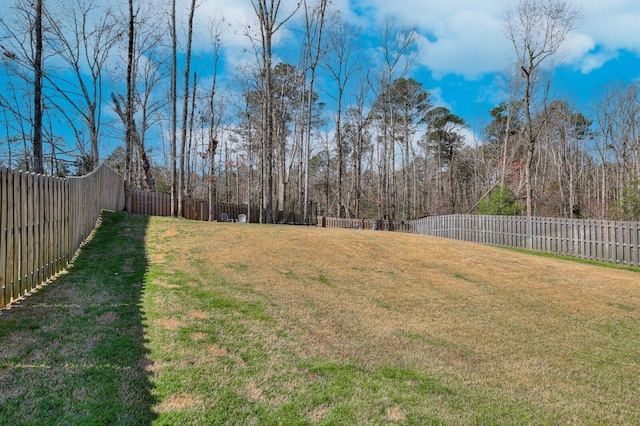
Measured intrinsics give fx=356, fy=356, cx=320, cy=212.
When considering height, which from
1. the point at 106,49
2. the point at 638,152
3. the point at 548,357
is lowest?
the point at 548,357

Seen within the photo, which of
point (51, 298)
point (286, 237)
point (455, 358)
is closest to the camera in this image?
point (455, 358)

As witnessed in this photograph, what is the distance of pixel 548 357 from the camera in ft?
12.2

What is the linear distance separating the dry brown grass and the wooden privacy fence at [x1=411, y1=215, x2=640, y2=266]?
3.00 meters

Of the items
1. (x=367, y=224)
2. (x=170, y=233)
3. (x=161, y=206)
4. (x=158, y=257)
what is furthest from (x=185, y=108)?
(x=367, y=224)

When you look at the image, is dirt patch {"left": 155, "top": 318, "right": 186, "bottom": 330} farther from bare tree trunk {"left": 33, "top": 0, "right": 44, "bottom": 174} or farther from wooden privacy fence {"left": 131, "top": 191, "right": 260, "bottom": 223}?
wooden privacy fence {"left": 131, "top": 191, "right": 260, "bottom": 223}

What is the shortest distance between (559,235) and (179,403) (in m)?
14.4

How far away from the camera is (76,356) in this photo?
2.92 meters

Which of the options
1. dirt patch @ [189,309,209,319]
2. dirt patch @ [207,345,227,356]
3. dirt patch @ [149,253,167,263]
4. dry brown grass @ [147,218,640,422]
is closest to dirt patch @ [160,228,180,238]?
dry brown grass @ [147,218,640,422]

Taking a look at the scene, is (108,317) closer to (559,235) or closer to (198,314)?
(198,314)

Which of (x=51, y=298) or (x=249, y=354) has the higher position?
(x=51, y=298)

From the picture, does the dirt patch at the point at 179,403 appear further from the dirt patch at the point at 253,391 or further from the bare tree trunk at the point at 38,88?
the bare tree trunk at the point at 38,88

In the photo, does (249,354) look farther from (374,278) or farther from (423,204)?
(423,204)

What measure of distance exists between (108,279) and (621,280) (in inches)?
407

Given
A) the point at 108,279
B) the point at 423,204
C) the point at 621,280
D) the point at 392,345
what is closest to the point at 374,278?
the point at 392,345
